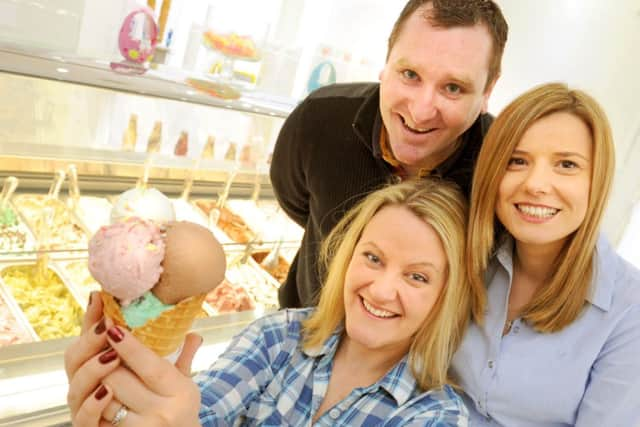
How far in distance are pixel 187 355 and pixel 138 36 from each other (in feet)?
6.66

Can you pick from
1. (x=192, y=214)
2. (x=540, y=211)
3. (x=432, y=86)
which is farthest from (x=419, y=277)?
(x=192, y=214)

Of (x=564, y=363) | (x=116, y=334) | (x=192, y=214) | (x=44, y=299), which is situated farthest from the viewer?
(x=192, y=214)

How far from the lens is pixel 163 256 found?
105 cm

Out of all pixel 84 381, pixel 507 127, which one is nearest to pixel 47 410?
pixel 84 381

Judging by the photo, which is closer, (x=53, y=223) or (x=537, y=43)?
(x=53, y=223)

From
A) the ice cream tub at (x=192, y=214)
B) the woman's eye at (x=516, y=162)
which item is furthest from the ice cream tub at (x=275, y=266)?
the woman's eye at (x=516, y=162)

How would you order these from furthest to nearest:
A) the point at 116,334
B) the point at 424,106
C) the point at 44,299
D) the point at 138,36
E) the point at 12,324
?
1. the point at 138,36
2. the point at 44,299
3. the point at 12,324
4. the point at 424,106
5. the point at 116,334

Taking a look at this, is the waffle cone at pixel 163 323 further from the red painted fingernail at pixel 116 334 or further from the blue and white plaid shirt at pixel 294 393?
the blue and white plaid shirt at pixel 294 393

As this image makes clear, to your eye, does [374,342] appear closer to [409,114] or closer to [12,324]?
[409,114]

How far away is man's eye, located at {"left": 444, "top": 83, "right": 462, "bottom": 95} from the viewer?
5.97ft

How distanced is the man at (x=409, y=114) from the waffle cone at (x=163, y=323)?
0.97 m

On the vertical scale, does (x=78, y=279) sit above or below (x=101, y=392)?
below

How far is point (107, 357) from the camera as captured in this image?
1016mm

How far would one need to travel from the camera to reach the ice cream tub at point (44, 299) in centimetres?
228
